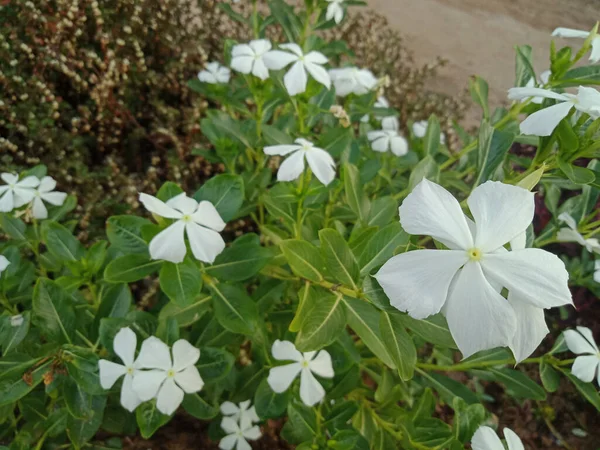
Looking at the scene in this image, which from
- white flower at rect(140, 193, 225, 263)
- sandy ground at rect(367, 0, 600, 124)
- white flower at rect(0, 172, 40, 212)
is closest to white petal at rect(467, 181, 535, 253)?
white flower at rect(140, 193, 225, 263)

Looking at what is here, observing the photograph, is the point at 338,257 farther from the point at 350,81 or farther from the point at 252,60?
the point at 350,81

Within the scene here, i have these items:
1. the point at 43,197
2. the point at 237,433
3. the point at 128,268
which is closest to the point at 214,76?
the point at 43,197

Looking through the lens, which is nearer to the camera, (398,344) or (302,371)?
(398,344)

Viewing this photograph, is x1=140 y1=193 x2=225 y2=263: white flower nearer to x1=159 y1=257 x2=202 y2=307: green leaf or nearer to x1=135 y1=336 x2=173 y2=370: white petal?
x1=159 y1=257 x2=202 y2=307: green leaf

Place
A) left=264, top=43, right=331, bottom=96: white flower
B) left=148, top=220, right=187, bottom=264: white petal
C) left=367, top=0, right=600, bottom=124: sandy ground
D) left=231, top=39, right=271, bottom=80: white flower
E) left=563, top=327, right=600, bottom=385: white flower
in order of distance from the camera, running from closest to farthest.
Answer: left=148, top=220, right=187, bottom=264: white petal → left=563, top=327, right=600, bottom=385: white flower → left=264, top=43, right=331, bottom=96: white flower → left=231, top=39, right=271, bottom=80: white flower → left=367, top=0, right=600, bottom=124: sandy ground

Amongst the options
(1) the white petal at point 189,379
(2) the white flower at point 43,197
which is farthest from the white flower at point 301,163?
(2) the white flower at point 43,197

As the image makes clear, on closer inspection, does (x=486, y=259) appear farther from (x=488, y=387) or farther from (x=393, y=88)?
(x=393, y=88)
